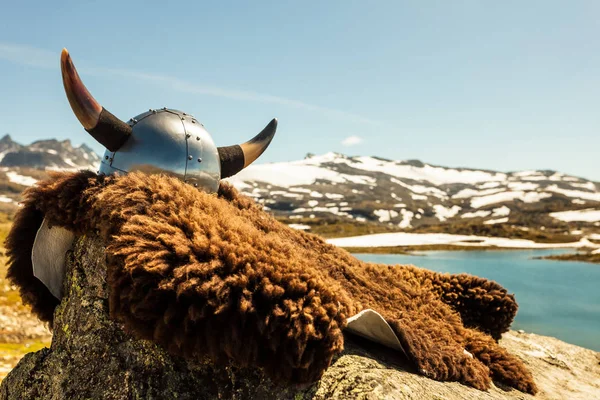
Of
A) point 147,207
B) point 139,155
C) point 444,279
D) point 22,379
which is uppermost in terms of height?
point 139,155

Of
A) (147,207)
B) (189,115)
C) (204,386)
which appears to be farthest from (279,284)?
(189,115)

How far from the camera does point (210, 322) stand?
2.08 metres

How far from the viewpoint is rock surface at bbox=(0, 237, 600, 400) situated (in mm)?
2266

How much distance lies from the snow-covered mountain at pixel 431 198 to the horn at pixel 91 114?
84412 mm

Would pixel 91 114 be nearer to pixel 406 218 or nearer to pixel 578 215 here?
pixel 578 215

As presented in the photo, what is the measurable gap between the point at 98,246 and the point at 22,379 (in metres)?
1.27

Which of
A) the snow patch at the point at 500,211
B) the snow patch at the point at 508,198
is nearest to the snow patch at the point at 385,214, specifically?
the snow patch at the point at 500,211

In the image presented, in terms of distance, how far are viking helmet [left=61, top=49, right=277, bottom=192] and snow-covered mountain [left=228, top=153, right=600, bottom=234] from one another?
83.8m

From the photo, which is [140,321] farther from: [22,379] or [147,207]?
[22,379]

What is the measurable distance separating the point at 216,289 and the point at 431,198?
153550mm

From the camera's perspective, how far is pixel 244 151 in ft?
13.8

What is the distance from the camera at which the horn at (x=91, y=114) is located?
2.96 meters

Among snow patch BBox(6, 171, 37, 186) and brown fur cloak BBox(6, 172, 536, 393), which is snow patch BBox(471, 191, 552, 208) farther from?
snow patch BBox(6, 171, 37, 186)

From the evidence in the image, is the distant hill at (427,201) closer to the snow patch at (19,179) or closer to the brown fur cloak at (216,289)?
the snow patch at (19,179)
